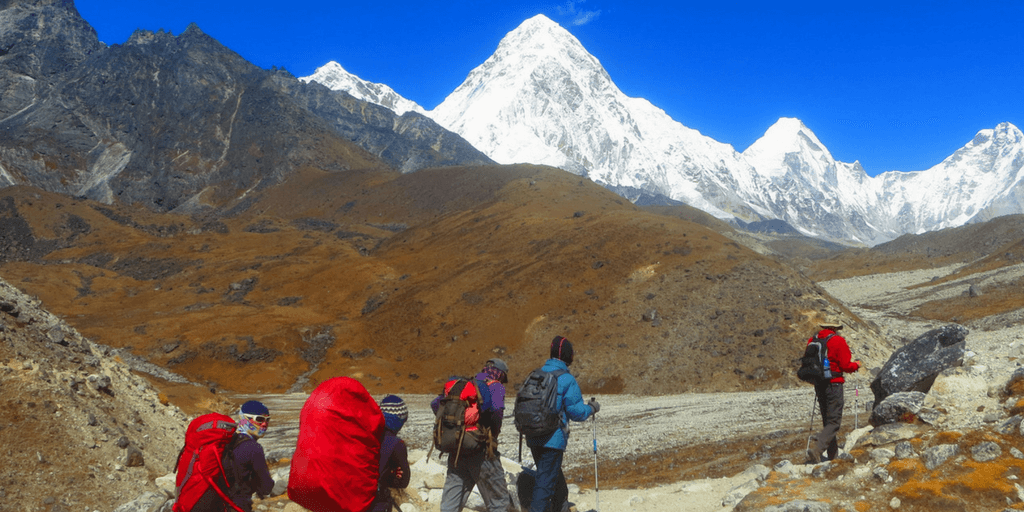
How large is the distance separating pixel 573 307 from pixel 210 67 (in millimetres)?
135445

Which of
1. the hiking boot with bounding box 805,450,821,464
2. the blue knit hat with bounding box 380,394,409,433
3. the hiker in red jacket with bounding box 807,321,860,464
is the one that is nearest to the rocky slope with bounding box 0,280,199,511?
the blue knit hat with bounding box 380,394,409,433

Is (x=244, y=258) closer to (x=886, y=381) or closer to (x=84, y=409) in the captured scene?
(x=84, y=409)

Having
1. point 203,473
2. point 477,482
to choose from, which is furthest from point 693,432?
point 203,473

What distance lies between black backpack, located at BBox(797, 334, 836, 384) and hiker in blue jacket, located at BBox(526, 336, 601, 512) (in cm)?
423

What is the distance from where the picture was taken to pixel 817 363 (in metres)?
8.77

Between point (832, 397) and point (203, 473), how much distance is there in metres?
8.06

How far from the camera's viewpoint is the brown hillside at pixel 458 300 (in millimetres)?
32500

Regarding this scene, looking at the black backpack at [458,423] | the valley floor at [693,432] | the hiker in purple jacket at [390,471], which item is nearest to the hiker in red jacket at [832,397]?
the valley floor at [693,432]

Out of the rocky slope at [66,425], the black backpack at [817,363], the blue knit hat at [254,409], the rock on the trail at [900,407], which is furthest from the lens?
the black backpack at [817,363]

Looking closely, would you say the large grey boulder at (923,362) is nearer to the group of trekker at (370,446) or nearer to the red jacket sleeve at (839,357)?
the red jacket sleeve at (839,357)

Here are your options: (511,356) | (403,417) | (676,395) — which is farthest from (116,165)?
(403,417)

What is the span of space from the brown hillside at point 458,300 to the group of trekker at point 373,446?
24613mm

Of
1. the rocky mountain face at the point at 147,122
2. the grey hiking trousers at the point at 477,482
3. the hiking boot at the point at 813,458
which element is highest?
the rocky mountain face at the point at 147,122

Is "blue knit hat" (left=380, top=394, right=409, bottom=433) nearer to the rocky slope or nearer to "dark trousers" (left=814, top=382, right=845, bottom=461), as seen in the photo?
the rocky slope
